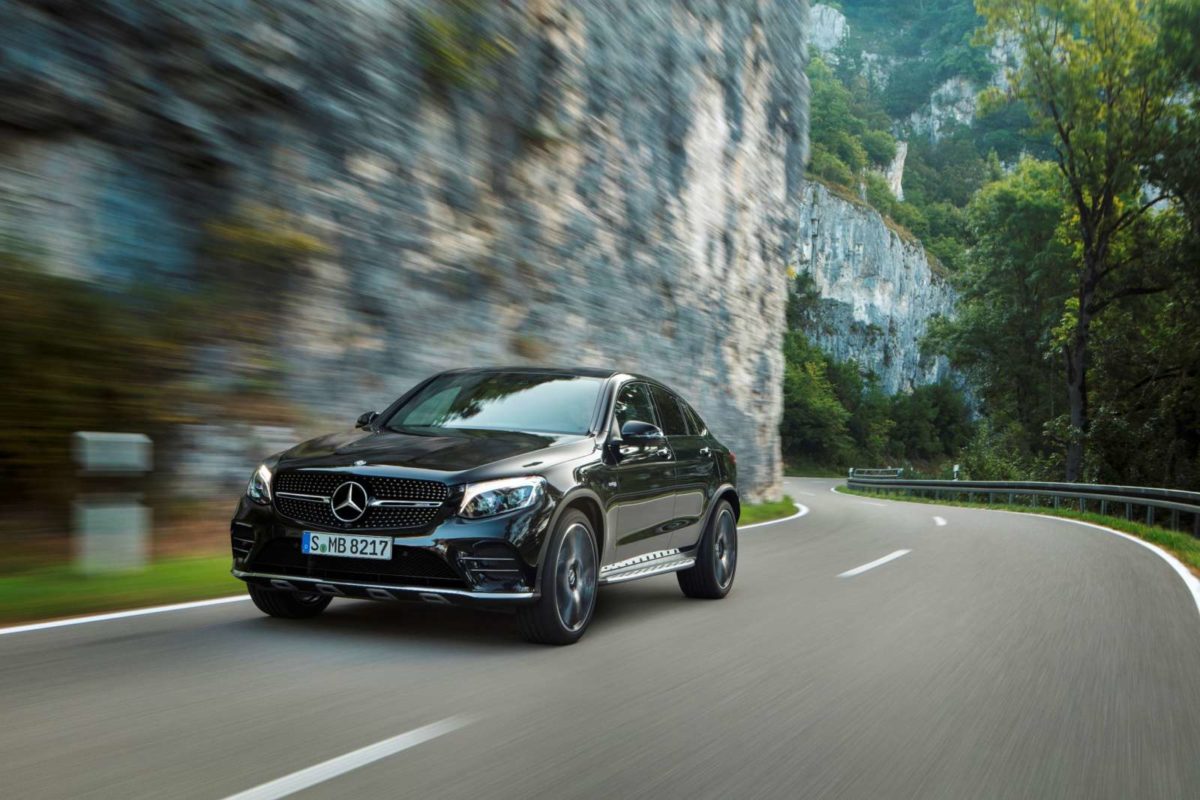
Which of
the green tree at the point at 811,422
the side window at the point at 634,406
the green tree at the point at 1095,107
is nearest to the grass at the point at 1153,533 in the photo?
the side window at the point at 634,406

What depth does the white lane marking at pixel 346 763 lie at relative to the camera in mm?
3646

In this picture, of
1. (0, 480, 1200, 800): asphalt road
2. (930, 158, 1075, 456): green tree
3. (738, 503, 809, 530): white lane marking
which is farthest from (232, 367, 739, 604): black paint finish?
(930, 158, 1075, 456): green tree

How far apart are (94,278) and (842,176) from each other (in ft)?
357

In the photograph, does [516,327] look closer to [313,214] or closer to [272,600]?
[313,214]

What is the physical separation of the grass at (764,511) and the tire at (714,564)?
406 inches

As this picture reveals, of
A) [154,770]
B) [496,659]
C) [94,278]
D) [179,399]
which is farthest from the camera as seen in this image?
[179,399]

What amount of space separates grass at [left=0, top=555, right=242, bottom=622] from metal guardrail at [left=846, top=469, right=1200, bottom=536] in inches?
594

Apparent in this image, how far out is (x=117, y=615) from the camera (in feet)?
22.3

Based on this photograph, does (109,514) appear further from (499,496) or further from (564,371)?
(499,496)

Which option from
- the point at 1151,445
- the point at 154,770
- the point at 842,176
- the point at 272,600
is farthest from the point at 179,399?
the point at 842,176

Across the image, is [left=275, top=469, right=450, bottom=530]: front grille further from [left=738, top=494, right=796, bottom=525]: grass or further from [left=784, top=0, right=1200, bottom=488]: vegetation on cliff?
[left=784, top=0, right=1200, bottom=488]: vegetation on cliff

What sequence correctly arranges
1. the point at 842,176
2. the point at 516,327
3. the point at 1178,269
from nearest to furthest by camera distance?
the point at 516,327, the point at 1178,269, the point at 842,176

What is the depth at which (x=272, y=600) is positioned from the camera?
675cm

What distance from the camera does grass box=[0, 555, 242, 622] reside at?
6891mm
